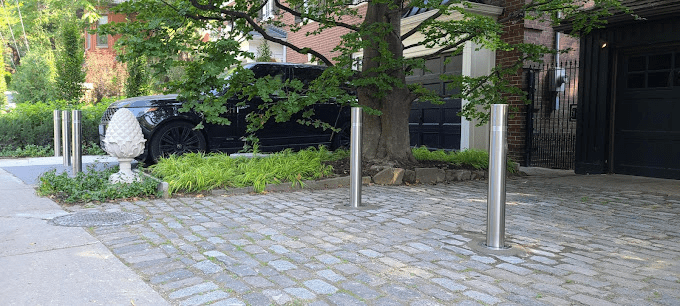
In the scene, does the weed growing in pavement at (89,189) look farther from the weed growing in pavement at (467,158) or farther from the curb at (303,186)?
the weed growing in pavement at (467,158)

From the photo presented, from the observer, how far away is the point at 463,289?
3.15 meters

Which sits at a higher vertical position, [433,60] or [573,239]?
[433,60]

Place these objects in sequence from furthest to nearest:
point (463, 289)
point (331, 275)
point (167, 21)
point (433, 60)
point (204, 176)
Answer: point (433, 60) < point (204, 176) < point (167, 21) < point (331, 275) < point (463, 289)

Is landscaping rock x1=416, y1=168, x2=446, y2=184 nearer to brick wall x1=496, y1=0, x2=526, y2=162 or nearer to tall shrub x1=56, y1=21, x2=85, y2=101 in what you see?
brick wall x1=496, y1=0, x2=526, y2=162

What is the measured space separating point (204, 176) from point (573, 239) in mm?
4470

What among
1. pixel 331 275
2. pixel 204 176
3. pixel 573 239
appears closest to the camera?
pixel 331 275

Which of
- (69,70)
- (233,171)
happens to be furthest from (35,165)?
(69,70)

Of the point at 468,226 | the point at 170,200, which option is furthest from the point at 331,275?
the point at 170,200

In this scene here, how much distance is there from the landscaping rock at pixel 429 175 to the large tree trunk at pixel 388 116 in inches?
15.3

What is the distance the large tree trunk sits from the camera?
27.3ft

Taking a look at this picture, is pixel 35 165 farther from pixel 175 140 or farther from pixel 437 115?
pixel 437 115

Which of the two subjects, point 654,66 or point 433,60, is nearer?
point 654,66

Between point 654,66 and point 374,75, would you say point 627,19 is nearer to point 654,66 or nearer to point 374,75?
point 654,66

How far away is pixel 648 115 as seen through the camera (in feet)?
28.8
